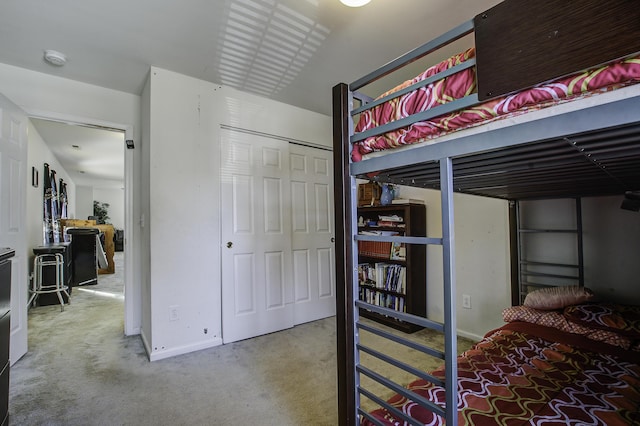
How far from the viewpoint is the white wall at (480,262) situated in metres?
2.55

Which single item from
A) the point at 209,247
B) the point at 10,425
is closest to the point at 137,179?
the point at 209,247

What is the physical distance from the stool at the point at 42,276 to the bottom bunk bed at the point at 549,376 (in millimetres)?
4597

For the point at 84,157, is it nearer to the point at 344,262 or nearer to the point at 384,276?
the point at 384,276

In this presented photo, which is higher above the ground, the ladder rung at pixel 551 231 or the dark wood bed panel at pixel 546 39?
the dark wood bed panel at pixel 546 39

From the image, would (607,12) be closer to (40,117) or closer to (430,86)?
(430,86)

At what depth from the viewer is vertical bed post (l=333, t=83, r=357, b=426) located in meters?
1.15

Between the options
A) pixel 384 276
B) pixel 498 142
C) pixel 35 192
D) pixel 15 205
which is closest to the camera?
pixel 498 142

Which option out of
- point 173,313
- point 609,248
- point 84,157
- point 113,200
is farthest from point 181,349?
point 113,200

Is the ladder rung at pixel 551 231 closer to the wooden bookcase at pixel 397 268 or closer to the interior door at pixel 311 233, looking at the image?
the wooden bookcase at pixel 397 268

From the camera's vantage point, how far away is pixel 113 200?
1082cm

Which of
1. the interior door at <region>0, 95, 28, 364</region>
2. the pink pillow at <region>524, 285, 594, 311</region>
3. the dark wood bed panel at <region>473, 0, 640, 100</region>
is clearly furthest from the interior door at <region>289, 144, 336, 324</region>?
the dark wood bed panel at <region>473, 0, 640, 100</region>

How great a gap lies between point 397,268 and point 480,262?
0.77m

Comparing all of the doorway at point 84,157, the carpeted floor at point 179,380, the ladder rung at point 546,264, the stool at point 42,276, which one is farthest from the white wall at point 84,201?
the ladder rung at point 546,264

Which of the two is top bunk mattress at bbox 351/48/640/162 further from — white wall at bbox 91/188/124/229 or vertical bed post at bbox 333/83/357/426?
white wall at bbox 91/188/124/229
